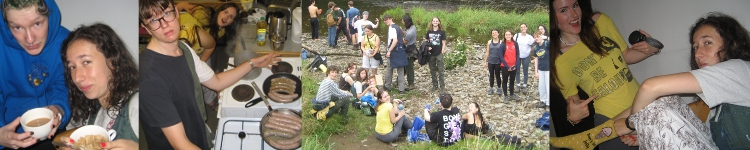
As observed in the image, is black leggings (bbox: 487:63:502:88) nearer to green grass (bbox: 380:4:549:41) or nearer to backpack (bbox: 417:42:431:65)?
A: green grass (bbox: 380:4:549:41)

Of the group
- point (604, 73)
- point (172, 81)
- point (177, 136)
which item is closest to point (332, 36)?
point (172, 81)

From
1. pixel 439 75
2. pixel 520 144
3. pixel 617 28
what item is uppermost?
pixel 617 28

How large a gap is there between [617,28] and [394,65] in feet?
4.57

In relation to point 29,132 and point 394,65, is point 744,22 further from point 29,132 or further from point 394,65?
point 29,132

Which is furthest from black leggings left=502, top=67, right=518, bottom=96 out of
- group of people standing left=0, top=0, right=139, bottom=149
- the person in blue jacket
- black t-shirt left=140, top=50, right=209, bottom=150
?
the person in blue jacket

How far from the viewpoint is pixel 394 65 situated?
4043 millimetres

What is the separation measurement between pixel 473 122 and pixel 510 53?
438 millimetres

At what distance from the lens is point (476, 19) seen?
4.11 m

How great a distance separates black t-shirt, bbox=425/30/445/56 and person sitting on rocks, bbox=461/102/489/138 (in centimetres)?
37

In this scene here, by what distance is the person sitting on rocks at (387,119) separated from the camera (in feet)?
13.3

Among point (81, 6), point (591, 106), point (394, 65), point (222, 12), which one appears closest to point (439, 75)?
point (394, 65)

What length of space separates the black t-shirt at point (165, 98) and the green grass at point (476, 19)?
1.17m

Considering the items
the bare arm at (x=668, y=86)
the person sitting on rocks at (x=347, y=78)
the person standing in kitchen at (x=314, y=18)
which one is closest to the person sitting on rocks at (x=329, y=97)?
the person sitting on rocks at (x=347, y=78)

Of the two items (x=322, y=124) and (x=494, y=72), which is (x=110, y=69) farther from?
(x=494, y=72)
